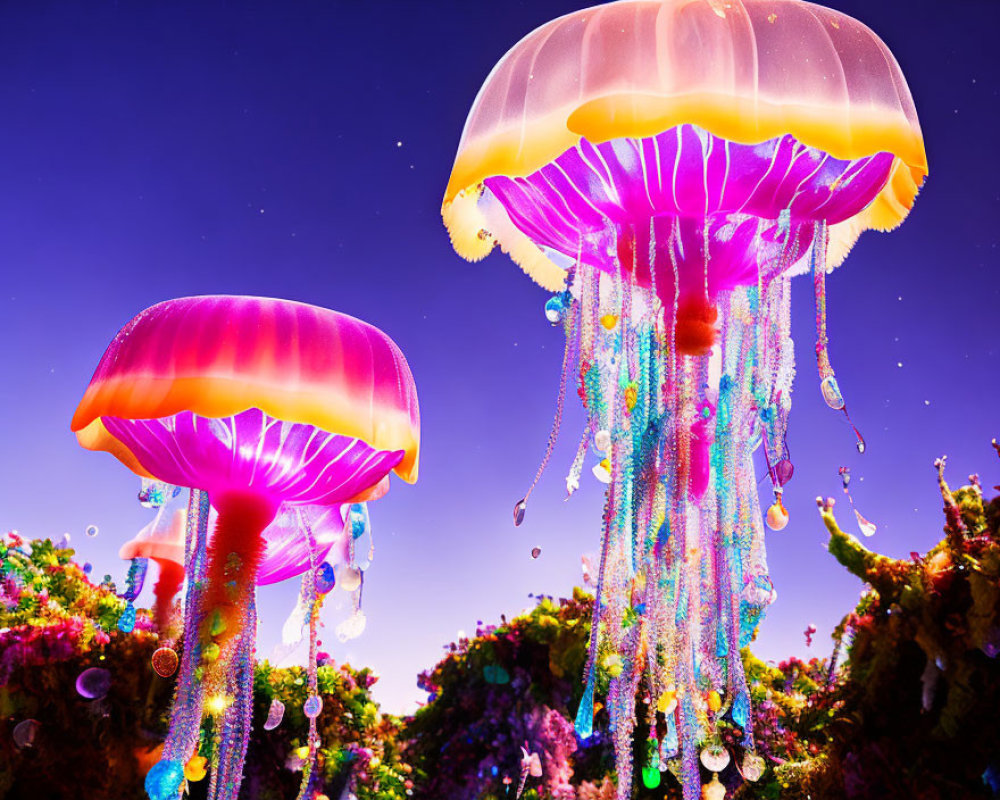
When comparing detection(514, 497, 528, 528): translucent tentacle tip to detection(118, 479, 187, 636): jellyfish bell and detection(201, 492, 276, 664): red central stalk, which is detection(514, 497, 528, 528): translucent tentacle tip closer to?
detection(201, 492, 276, 664): red central stalk

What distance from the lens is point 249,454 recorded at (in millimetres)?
3926

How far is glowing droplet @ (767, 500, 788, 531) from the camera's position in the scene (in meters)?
2.85

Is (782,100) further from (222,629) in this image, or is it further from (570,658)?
(570,658)

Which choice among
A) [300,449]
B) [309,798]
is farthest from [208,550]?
[309,798]

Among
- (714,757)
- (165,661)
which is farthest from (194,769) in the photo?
(714,757)

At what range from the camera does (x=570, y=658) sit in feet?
18.2

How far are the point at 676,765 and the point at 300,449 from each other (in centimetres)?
233

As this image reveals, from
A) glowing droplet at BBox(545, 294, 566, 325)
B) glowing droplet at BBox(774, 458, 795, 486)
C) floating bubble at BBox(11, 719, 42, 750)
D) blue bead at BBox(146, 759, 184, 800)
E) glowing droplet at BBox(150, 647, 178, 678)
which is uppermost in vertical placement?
glowing droplet at BBox(545, 294, 566, 325)

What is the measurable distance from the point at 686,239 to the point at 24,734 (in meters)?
4.40

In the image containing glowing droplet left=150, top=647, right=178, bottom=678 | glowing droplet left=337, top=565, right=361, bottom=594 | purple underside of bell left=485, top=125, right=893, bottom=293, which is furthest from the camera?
glowing droplet left=337, top=565, right=361, bottom=594

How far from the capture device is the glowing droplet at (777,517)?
2848 mm

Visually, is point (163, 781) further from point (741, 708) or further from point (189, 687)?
point (741, 708)

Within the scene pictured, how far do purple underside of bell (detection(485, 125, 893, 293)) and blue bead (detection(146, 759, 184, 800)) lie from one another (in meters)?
2.80

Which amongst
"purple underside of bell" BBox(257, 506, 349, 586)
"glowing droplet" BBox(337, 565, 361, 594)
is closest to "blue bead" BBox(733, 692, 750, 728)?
"glowing droplet" BBox(337, 565, 361, 594)
